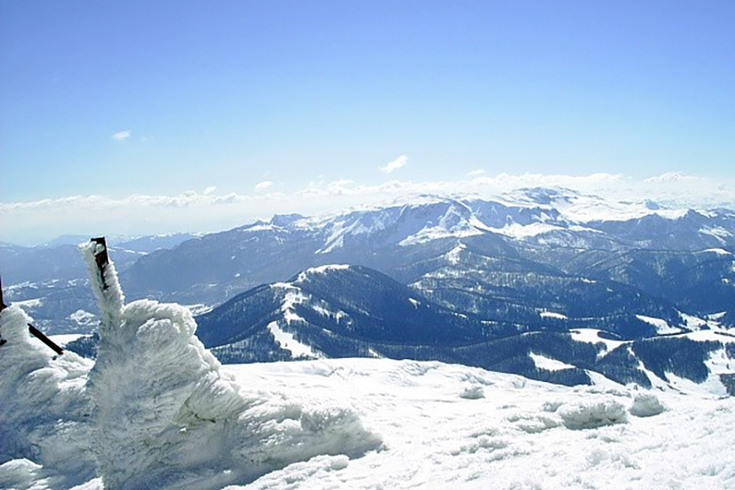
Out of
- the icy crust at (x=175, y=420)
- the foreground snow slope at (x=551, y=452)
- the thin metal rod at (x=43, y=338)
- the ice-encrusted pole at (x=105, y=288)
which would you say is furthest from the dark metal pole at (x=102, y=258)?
the thin metal rod at (x=43, y=338)

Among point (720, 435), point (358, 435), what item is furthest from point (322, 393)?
point (720, 435)

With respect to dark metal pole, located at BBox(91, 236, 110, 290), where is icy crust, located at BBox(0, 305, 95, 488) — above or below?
below

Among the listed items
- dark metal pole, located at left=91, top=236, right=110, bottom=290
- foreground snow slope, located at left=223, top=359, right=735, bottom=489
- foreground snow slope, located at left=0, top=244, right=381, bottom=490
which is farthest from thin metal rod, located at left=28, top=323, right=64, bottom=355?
foreground snow slope, located at left=223, top=359, right=735, bottom=489

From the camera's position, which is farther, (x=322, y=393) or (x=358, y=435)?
(x=322, y=393)

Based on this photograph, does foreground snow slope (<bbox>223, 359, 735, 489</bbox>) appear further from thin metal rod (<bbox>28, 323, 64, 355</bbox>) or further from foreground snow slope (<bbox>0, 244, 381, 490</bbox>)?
thin metal rod (<bbox>28, 323, 64, 355</bbox>)

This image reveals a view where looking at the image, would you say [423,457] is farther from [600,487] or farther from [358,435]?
[600,487]

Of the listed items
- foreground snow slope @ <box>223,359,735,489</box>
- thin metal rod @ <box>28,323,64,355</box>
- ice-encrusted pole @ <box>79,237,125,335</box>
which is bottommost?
foreground snow slope @ <box>223,359,735,489</box>
